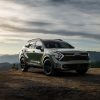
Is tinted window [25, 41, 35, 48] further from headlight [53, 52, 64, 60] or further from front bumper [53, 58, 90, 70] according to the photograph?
front bumper [53, 58, 90, 70]

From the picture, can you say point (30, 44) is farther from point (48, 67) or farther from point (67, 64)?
point (67, 64)

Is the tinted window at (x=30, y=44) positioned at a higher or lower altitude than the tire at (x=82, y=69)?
higher

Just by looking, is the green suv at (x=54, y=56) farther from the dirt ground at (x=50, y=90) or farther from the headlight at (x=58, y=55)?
the dirt ground at (x=50, y=90)

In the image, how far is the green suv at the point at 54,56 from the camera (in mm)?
20830

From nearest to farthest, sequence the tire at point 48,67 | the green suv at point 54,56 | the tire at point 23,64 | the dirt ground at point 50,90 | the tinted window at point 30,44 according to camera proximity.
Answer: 1. the dirt ground at point 50,90
2. the green suv at point 54,56
3. the tire at point 48,67
4. the tinted window at point 30,44
5. the tire at point 23,64

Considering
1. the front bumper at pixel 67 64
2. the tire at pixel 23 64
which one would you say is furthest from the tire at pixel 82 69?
the tire at pixel 23 64

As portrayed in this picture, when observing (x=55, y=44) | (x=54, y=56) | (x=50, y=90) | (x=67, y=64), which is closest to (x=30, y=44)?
(x=55, y=44)

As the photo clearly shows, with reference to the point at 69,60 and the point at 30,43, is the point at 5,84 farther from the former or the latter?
the point at 30,43

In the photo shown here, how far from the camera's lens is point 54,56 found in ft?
68.8

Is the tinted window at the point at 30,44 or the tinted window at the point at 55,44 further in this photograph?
the tinted window at the point at 30,44

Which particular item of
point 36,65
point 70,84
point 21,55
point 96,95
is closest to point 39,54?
point 36,65

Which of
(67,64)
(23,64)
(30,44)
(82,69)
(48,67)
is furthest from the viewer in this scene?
(23,64)

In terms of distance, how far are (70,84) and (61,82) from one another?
2.95 feet

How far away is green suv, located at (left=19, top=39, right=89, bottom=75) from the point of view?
20.8 metres
